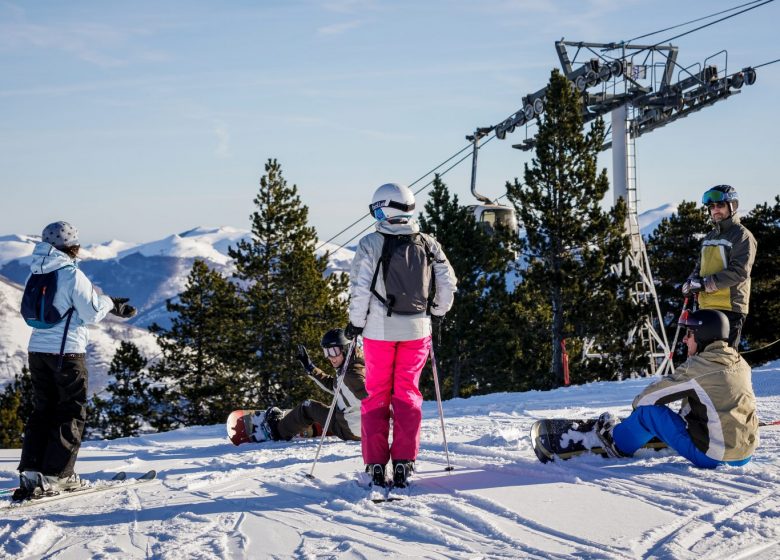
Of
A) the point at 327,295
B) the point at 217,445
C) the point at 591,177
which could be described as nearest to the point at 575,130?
the point at 591,177

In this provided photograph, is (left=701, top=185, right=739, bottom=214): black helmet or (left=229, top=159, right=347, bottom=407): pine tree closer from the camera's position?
(left=701, top=185, right=739, bottom=214): black helmet

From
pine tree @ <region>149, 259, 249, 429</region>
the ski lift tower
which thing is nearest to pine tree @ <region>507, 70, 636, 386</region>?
the ski lift tower

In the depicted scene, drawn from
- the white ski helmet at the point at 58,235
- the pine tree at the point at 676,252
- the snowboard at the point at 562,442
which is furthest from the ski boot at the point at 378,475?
the pine tree at the point at 676,252

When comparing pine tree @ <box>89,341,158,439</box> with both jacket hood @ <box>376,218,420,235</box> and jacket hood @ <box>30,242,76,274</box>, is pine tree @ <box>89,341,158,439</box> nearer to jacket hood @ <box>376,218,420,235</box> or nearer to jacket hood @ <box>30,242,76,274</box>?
jacket hood @ <box>30,242,76,274</box>

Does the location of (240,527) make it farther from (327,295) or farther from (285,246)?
(285,246)

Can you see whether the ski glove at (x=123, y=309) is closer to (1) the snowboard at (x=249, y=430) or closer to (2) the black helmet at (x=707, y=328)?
(1) the snowboard at (x=249, y=430)

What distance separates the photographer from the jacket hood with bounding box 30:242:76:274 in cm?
499

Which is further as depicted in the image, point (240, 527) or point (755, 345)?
point (755, 345)

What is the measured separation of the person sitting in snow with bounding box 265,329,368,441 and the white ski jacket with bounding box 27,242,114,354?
6.62ft

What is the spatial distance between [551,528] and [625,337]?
22314 mm

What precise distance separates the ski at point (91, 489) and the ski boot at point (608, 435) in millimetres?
3297

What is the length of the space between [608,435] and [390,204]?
228 centimetres

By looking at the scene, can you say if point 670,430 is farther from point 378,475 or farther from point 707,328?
point 378,475

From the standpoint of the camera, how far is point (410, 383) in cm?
498
